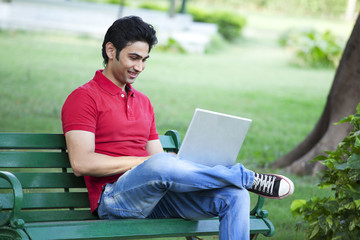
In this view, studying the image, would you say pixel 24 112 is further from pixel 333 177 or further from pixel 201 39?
pixel 201 39

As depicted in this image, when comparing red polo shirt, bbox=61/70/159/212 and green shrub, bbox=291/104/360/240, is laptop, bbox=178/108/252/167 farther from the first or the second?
green shrub, bbox=291/104/360/240

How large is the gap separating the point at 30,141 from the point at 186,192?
3.24 ft

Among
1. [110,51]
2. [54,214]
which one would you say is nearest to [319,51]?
[110,51]

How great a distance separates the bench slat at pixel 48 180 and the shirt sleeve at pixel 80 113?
1.36 feet

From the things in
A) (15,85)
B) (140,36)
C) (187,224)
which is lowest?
(15,85)

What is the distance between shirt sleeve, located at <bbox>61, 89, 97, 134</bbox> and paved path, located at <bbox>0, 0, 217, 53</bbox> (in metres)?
15.0

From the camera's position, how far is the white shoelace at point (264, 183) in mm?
3137

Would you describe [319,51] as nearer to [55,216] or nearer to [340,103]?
[340,103]

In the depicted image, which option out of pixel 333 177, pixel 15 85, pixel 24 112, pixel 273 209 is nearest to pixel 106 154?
pixel 333 177

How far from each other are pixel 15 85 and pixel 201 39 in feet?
32.2

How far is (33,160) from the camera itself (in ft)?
11.5

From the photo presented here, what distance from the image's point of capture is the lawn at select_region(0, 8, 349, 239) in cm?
758

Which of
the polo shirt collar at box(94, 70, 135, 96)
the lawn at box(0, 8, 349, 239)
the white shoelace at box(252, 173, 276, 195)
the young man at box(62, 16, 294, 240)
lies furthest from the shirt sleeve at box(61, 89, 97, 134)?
the lawn at box(0, 8, 349, 239)

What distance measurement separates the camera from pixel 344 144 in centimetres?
368
